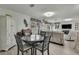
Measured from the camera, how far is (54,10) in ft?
6.22

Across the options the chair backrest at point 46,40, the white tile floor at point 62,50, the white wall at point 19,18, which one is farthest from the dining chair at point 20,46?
the chair backrest at point 46,40

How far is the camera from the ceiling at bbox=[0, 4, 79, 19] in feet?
5.91

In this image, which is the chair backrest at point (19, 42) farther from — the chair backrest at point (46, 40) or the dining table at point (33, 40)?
the chair backrest at point (46, 40)

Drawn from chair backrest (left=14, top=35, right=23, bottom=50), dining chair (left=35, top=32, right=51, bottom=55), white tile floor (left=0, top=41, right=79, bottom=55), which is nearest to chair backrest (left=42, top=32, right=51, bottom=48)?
dining chair (left=35, top=32, right=51, bottom=55)

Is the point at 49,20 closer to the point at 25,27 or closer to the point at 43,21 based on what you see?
the point at 43,21

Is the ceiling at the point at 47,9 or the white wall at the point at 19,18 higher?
the ceiling at the point at 47,9

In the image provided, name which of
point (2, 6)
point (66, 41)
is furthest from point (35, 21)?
point (66, 41)

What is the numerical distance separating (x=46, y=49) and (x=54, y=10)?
38.9 inches

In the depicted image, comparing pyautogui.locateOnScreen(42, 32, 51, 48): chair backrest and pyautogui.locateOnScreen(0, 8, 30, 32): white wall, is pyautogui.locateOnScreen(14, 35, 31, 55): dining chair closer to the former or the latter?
pyautogui.locateOnScreen(0, 8, 30, 32): white wall

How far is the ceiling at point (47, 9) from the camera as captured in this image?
180 centimetres

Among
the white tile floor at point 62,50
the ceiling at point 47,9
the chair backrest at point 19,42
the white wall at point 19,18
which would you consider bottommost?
the white tile floor at point 62,50

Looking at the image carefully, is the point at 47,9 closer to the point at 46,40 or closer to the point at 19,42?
the point at 46,40

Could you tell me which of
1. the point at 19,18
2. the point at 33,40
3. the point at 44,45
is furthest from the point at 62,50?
the point at 19,18

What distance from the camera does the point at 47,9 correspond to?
186 centimetres
